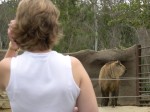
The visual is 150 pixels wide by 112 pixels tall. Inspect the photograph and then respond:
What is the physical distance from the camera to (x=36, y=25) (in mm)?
1502

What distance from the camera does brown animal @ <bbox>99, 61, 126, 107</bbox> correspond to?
1115 centimetres

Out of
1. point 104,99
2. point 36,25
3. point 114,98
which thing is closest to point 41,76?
point 36,25

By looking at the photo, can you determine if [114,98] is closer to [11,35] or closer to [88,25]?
[11,35]

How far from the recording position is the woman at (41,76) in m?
1.50

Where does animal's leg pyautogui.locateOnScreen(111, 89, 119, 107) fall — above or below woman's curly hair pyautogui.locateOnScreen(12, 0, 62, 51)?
below

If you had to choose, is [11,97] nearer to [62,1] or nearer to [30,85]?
[30,85]

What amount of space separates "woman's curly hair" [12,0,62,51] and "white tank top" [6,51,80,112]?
57 mm

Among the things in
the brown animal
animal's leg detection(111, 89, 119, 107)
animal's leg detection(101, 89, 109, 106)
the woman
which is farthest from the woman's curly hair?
animal's leg detection(101, 89, 109, 106)

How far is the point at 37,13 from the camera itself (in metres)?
1.50

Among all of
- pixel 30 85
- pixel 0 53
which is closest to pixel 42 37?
pixel 30 85

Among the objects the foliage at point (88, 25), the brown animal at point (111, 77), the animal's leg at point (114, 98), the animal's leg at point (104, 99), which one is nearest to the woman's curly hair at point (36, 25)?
the brown animal at point (111, 77)

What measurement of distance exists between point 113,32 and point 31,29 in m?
26.4

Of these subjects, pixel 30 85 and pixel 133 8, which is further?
pixel 133 8

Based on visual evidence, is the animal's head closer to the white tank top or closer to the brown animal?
the brown animal
